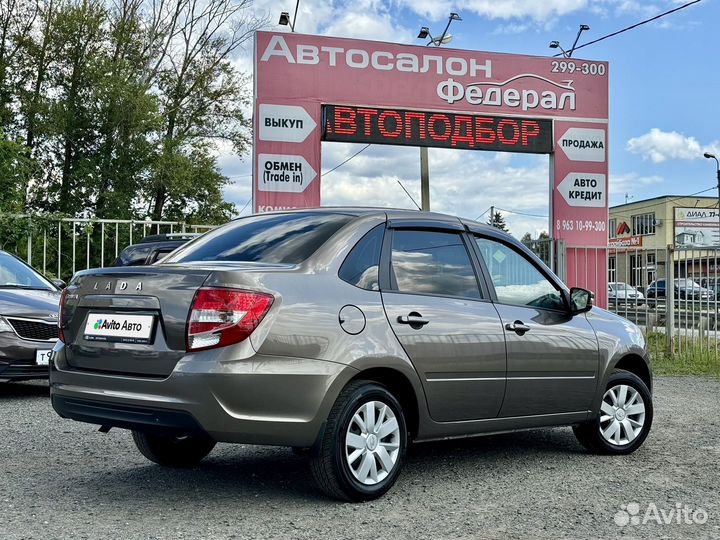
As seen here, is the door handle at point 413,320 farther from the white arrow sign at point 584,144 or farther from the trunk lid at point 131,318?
the white arrow sign at point 584,144

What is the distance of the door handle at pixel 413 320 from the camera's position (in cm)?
510

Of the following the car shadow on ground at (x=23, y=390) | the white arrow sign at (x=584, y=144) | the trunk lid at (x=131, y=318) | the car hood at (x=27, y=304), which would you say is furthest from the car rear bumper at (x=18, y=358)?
the white arrow sign at (x=584, y=144)

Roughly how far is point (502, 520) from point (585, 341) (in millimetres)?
1959

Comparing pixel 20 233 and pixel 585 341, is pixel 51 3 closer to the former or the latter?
pixel 20 233

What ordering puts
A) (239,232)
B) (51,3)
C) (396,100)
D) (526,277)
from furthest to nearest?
(51,3), (396,100), (526,277), (239,232)

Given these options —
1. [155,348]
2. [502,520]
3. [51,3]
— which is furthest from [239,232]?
[51,3]

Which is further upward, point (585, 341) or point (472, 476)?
point (585, 341)

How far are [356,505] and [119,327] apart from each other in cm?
158

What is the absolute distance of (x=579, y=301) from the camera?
6219mm

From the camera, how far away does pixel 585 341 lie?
245 inches

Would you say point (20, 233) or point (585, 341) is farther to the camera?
point (20, 233)

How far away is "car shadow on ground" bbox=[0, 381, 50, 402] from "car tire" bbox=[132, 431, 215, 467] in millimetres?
3918

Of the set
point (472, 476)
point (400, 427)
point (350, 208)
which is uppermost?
point (350, 208)

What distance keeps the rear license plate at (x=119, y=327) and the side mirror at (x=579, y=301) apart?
2961 millimetres
